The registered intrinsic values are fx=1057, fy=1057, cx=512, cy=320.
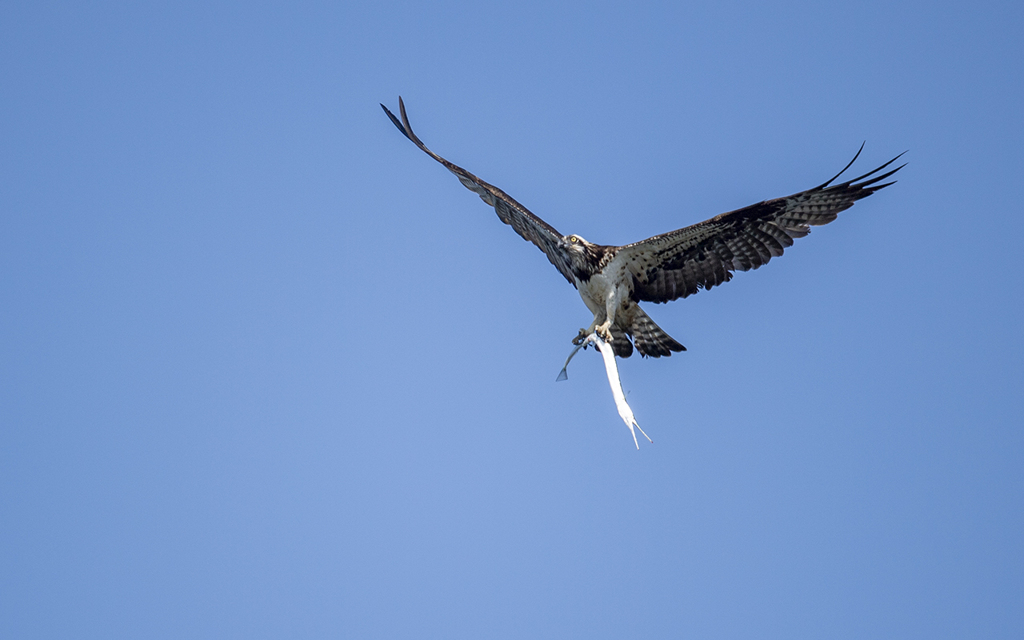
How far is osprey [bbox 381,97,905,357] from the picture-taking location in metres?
10.6

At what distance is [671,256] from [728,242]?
0.60m

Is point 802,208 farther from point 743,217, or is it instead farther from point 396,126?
point 396,126

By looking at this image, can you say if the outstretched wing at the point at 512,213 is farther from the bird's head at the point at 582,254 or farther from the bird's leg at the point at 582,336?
the bird's leg at the point at 582,336

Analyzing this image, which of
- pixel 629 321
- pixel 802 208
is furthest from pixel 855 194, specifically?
pixel 629 321

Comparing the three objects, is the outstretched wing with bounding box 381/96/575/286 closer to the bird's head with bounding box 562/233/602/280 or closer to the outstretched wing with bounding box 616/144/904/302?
the bird's head with bounding box 562/233/602/280

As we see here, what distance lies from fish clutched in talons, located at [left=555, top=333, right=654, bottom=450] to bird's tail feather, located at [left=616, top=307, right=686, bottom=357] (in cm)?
91

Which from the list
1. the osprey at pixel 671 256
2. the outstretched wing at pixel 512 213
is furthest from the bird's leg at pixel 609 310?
the outstretched wing at pixel 512 213

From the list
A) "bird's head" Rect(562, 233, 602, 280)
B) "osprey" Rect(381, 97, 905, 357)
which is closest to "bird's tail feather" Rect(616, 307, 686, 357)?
"osprey" Rect(381, 97, 905, 357)

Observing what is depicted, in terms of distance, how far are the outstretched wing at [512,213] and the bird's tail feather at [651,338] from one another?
0.84 m

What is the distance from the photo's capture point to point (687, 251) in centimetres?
1095

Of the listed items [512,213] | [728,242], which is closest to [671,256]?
[728,242]

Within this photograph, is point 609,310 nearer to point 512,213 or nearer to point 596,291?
point 596,291

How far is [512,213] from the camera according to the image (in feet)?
39.5

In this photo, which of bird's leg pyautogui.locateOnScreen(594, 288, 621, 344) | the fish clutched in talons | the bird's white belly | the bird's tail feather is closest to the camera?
the fish clutched in talons
